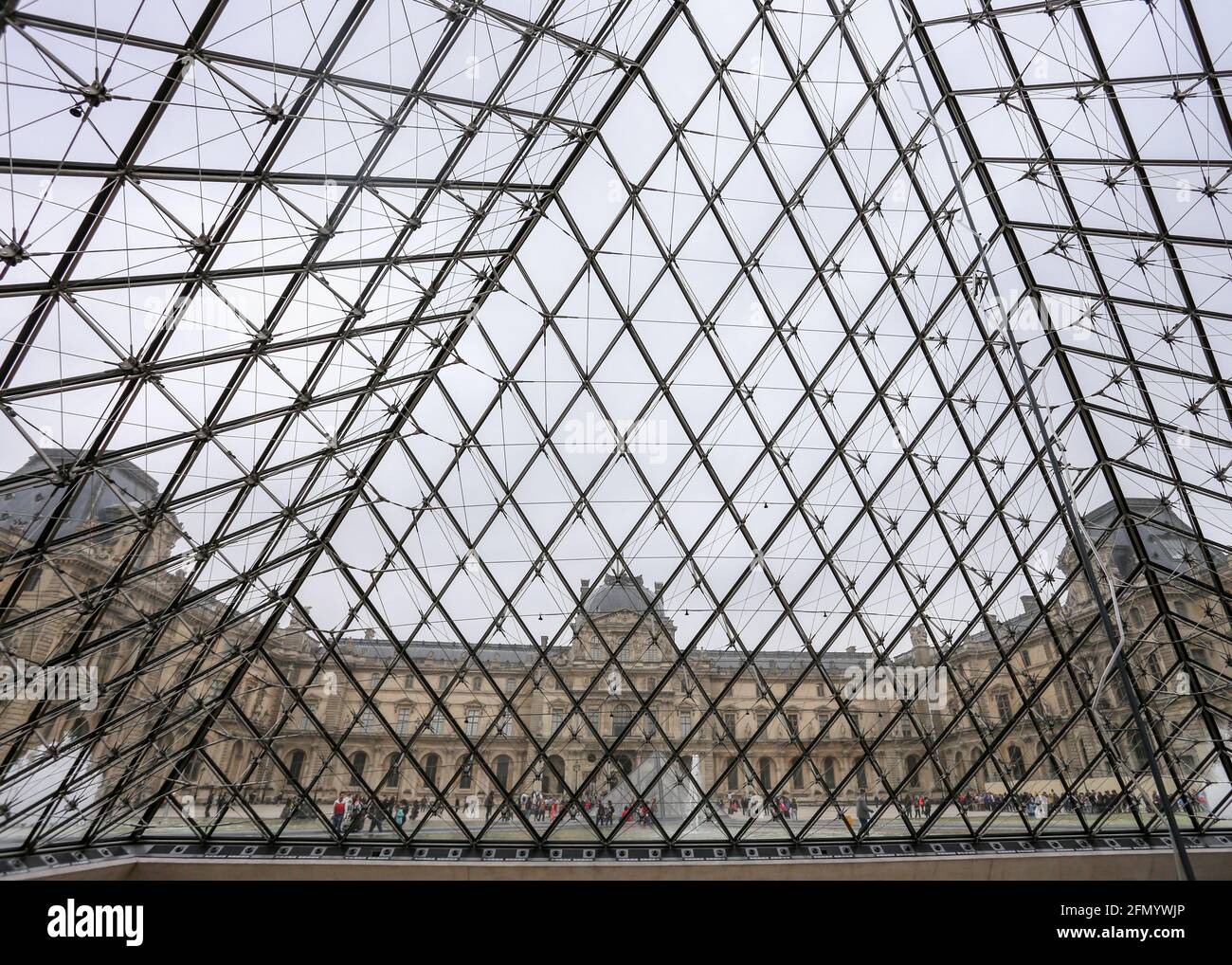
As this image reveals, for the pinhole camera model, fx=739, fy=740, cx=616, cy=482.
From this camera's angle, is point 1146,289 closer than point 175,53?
No

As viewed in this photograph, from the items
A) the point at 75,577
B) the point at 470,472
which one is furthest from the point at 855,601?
the point at 75,577

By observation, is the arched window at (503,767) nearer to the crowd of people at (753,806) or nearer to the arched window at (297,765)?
the arched window at (297,765)

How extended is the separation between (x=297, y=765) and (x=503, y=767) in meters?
5.55

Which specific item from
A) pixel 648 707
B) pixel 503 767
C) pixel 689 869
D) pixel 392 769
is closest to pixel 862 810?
pixel 689 869

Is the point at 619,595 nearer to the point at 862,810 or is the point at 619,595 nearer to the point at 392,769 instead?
the point at 392,769

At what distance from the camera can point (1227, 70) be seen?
1352 centimetres

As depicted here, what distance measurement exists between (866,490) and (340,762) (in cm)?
1659

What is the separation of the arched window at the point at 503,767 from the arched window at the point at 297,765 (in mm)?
5215

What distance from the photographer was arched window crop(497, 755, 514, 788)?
66.5ft

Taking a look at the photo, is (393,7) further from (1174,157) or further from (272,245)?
(1174,157)

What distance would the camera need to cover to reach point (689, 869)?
1922 centimetres

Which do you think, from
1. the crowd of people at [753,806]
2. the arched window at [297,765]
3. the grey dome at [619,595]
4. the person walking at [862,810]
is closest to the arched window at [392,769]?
the arched window at [297,765]

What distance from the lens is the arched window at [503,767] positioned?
2027 cm

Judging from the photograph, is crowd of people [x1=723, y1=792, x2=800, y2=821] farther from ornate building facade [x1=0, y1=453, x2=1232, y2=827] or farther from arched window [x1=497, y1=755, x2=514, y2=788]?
arched window [x1=497, y1=755, x2=514, y2=788]
